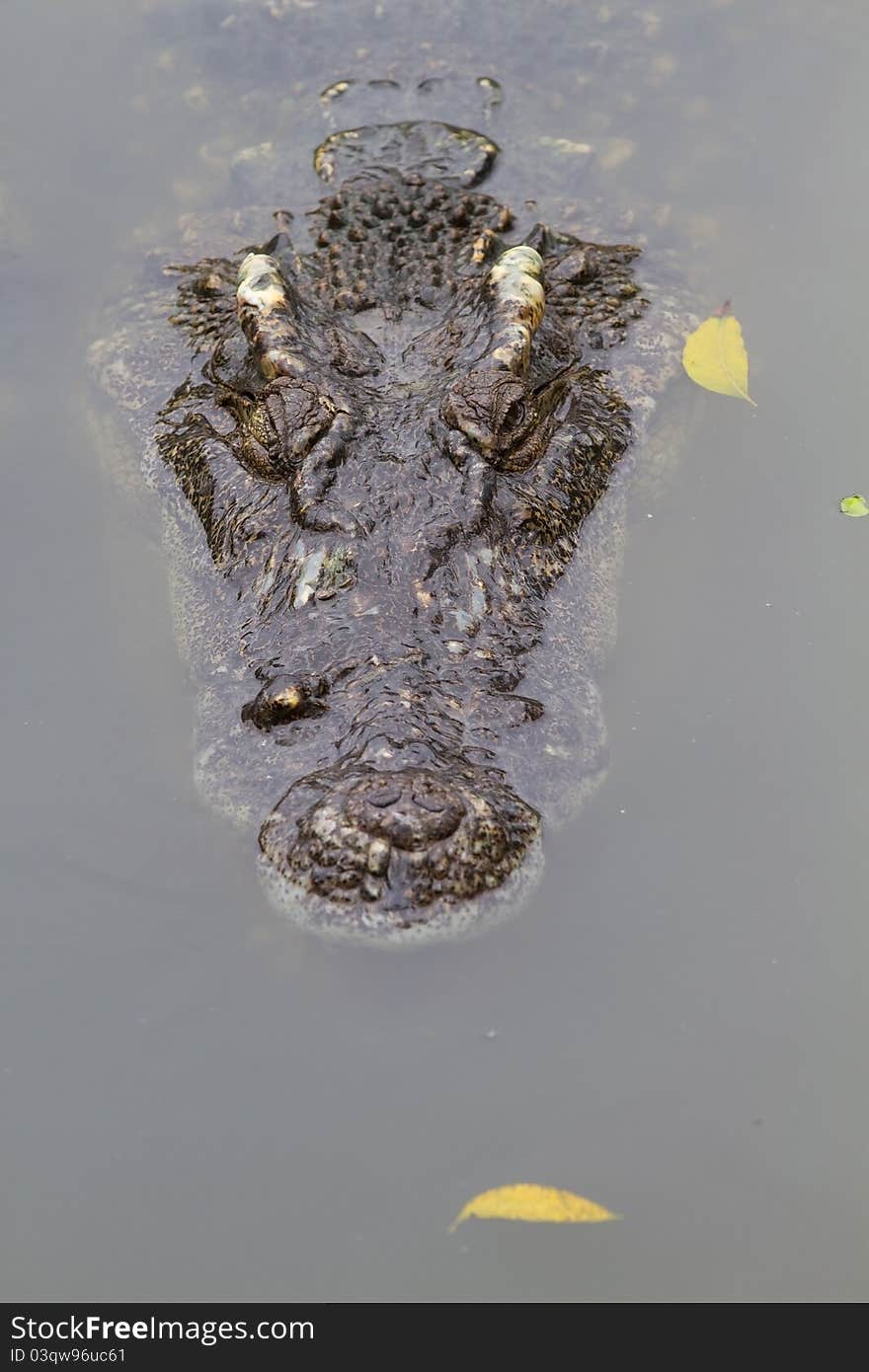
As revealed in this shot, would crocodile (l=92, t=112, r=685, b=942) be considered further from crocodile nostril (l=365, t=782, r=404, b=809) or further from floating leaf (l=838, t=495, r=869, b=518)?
floating leaf (l=838, t=495, r=869, b=518)

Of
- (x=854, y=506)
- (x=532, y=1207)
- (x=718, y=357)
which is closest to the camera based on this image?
(x=532, y=1207)

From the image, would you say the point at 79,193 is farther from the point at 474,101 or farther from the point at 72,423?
the point at 474,101

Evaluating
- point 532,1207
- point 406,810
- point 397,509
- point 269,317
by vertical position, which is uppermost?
point 269,317

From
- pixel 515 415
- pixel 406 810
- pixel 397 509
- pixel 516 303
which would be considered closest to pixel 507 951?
pixel 406 810

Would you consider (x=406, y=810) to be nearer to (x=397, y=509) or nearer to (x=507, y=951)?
→ (x=507, y=951)

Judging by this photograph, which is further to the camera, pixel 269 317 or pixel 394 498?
pixel 269 317

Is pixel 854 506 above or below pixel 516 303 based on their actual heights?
below
